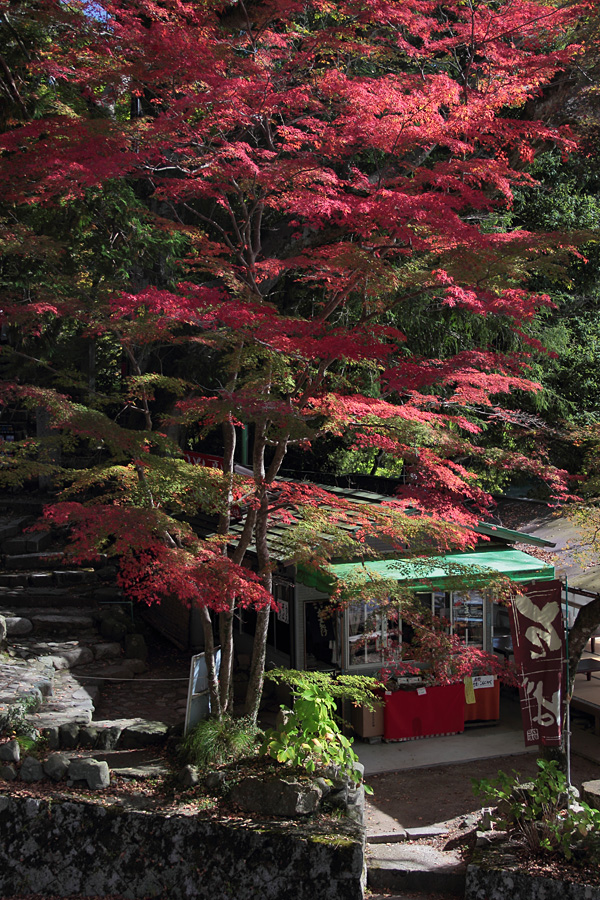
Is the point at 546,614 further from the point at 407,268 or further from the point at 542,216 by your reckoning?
the point at 542,216

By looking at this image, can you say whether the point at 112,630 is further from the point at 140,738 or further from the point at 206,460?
the point at 140,738

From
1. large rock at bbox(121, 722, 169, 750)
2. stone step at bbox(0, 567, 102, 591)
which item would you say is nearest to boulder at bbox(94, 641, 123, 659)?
stone step at bbox(0, 567, 102, 591)

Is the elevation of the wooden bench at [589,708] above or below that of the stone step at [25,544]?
below

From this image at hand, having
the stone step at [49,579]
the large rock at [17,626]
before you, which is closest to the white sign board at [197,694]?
the large rock at [17,626]

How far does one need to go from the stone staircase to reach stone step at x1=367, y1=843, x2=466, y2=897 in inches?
127

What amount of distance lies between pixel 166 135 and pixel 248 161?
3.39ft

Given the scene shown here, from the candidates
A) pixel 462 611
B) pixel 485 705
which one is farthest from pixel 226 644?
pixel 485 705

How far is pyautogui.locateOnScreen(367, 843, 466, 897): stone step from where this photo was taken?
22.8 ft

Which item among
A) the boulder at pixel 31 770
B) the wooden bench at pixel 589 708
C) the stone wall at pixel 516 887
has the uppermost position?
the boulder at pixel 31 770

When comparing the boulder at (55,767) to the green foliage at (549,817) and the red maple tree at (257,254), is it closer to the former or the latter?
the red maple tree at (257,254)

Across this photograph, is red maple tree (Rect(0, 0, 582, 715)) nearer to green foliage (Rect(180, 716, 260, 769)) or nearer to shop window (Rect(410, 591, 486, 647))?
green foliage (Rect(180, 716, 260, 769))

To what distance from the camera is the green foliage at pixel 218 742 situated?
8.12m

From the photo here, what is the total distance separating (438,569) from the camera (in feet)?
35.6

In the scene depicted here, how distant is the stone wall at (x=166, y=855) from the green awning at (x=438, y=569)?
3017mm
